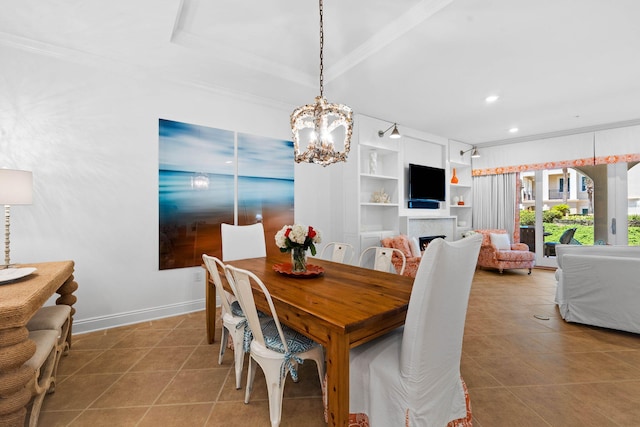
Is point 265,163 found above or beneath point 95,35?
beneath

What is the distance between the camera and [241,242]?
307cm

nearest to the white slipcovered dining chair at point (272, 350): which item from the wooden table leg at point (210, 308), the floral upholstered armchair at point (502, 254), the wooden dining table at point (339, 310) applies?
the wooden dining table at point (339, 310)

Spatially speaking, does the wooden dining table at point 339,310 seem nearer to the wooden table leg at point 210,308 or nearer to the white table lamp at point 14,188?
the wooden table leg at point 210,308

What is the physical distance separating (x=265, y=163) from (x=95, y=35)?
203cm

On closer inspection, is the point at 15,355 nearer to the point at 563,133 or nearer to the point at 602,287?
the point at 602,287

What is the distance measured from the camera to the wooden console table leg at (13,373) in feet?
4.28

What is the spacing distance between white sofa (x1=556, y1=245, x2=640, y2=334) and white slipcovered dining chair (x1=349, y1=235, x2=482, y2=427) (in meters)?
2.31

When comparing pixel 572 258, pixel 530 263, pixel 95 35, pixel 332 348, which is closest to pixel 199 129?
pixel 95 35

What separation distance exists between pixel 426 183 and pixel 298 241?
4.12 meters

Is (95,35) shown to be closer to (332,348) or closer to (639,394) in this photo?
(332,348)

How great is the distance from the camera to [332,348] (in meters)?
1.25

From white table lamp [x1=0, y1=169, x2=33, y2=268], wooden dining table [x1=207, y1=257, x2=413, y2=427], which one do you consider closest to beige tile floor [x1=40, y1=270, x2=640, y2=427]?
wooden dining table [x1=207, y1=257, x2=413, y2=427]

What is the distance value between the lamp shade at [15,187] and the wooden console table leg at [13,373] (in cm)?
112

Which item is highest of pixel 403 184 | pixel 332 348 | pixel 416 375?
pixel 403 184
